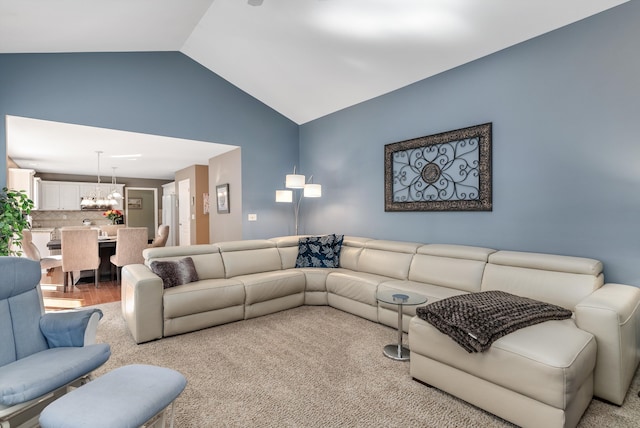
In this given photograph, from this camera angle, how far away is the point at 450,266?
3.19m

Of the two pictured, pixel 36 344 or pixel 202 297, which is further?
pixel 202 297

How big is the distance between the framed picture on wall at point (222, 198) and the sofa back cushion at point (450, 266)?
3477 mm

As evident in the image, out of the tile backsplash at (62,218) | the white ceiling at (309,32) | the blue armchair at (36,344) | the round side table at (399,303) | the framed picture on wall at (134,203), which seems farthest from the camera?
the framed picture on wall at (134,203)

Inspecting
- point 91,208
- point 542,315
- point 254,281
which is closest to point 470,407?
point 542,315

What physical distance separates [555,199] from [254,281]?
119 inches

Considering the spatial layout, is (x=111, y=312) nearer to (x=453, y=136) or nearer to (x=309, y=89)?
(x=309, y=89)

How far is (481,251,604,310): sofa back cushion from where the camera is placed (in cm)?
241

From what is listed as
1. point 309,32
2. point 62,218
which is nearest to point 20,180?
point 62,218

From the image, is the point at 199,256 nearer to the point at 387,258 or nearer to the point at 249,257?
the point at 249,257

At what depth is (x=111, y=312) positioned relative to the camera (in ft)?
12.6

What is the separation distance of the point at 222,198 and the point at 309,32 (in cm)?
334

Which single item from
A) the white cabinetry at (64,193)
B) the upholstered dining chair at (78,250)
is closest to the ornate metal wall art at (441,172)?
the upholstered dining chair at (78,250)

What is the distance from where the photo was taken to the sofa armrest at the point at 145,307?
2.87 meters

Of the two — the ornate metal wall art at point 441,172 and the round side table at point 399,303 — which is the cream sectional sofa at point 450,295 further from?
the ornate metal wall art at point 441,172
